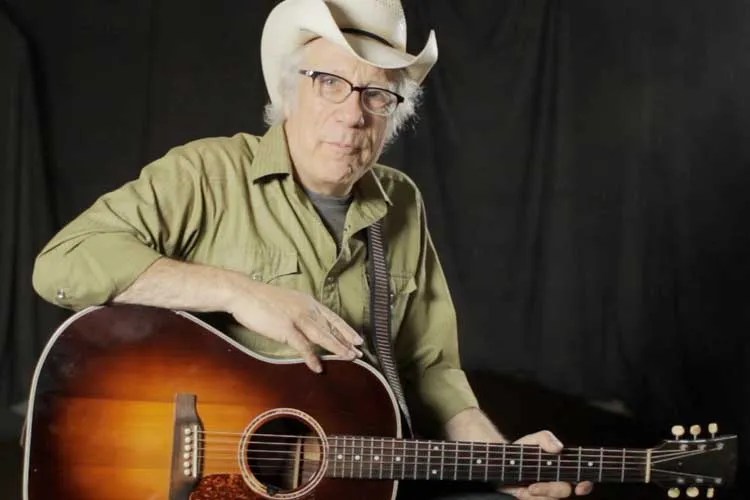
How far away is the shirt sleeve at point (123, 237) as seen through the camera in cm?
120

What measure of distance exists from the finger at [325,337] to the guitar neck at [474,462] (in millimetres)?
124

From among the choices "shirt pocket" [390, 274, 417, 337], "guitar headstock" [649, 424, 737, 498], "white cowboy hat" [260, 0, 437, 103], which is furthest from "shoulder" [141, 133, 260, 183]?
"guitar headstock" [649, 424, 737, 498]

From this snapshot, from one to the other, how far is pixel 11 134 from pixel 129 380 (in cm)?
102

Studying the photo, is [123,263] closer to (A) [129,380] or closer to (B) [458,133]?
(A) [129,380]

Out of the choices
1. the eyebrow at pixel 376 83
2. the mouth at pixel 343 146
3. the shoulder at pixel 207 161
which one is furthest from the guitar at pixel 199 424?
the eyebrow at pixel 376 83

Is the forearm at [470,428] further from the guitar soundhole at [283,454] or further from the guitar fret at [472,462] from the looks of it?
the guitar soundhole at [283,454]

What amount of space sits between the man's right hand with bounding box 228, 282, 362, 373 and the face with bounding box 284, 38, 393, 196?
10.1 inches

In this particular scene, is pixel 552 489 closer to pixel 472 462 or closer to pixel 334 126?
pixel 472 462

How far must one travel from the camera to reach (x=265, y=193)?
56.4 inches

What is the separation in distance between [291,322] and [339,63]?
44 cm

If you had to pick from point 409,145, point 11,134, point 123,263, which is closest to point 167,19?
point 11,134

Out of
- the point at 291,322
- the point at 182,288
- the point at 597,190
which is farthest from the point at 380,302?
the point at 597,190

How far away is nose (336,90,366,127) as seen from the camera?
1370 millimetres

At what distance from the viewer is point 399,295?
1.56m
